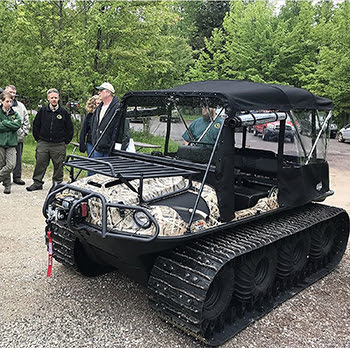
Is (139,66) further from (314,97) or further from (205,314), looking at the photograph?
(205,314)

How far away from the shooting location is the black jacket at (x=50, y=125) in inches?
311

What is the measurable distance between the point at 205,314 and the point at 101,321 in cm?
100

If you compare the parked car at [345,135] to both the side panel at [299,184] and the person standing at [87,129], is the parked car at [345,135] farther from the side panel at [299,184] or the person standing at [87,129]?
the side panel at [299,184]

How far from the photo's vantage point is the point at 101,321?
390cm

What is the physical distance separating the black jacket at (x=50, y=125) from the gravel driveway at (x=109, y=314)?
122 inches

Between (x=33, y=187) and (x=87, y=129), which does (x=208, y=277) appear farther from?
(x=33, y=187)

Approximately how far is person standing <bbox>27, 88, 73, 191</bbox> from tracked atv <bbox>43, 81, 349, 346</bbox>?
3.21 meters

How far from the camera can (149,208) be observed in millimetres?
3473

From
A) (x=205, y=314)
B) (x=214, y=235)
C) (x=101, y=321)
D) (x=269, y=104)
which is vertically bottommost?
(x=101, y=321)

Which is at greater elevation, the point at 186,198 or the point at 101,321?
the point at 186,198

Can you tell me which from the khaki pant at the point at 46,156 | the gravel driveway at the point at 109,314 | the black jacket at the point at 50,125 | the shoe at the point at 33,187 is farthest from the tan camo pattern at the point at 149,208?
the shoe at the point at 33,187

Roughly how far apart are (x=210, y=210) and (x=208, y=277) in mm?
617

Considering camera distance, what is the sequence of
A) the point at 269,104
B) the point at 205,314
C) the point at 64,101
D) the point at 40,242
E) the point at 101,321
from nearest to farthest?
the point at 205,314, the point at 101,321, the point at 269,104, the point at 40,242, the point at 64,101

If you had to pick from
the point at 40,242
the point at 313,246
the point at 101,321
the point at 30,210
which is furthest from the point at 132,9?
the point at 101,321
